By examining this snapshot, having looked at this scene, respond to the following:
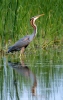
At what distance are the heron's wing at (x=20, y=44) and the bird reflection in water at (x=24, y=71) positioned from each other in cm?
173

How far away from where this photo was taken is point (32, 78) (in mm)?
8727

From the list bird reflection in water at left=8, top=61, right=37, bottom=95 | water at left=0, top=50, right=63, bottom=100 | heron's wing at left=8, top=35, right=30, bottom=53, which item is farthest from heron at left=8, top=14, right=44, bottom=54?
bird reflection in water at left=8, top=61, right=37, bottom=95

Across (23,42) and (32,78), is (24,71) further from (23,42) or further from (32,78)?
(23,42)

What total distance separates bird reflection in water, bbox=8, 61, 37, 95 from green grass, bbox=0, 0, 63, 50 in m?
2.19

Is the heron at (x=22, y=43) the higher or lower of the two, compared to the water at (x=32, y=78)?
higher

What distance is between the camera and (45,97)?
711 centimetres

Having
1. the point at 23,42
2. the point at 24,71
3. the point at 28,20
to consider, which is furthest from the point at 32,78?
the point at 28,20

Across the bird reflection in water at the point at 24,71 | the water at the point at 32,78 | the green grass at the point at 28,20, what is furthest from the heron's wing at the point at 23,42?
the bird reflection in water at the point at 24,71

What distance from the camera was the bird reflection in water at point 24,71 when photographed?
8177 mm

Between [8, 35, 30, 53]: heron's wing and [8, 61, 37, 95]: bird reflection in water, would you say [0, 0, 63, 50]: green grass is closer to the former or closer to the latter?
[8, 35, 30, 53]: heron's wing

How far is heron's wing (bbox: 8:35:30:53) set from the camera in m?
12.8

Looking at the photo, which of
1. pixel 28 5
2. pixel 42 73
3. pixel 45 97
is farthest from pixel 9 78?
pixel 28 5

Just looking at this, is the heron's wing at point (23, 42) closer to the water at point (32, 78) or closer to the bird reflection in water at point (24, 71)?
the water at point (32, 78)

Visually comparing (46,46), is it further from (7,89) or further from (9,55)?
(7,89)
